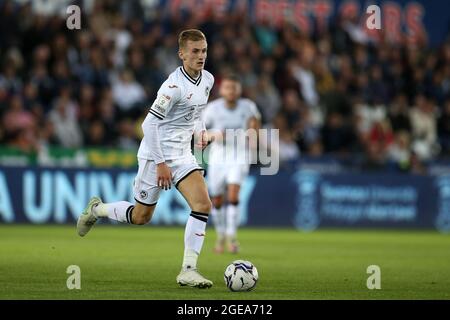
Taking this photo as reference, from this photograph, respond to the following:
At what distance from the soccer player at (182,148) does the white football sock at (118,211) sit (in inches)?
9.0

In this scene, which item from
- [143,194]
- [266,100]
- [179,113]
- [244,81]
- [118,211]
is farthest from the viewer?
[244,81]

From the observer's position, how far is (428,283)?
10461mm

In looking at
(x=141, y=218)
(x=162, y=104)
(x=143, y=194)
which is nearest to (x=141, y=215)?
(x=141, y=218)

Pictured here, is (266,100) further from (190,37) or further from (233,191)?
(190,37)

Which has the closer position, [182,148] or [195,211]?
[195,211]

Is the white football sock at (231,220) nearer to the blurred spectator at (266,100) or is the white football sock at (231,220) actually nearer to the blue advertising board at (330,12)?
the blurred spectator at (266,100)

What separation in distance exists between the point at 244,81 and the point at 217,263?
10.1 m

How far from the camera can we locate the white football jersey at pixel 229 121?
1520 centimetres

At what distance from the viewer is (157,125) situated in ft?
31.8

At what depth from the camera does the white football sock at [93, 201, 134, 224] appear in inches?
413

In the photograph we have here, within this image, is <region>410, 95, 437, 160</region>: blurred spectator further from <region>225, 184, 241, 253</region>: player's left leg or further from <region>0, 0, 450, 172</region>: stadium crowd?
<region>225, 184, 241, 253</region>: player's left leg

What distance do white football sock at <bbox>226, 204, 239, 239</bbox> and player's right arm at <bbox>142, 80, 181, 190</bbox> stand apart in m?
5.23

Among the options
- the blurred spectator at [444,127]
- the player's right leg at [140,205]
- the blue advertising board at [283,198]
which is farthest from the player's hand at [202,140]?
the blurred spectator at [444,127]
